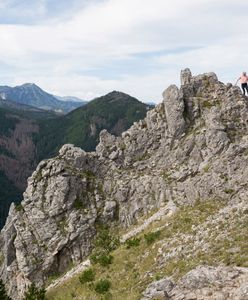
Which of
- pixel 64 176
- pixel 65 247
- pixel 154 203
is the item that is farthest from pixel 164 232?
pixel 64 176

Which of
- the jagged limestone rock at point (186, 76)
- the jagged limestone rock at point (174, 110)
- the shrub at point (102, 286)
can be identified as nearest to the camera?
the shrub at point (102, 286)

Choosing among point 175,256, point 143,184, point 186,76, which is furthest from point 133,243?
point 186,76

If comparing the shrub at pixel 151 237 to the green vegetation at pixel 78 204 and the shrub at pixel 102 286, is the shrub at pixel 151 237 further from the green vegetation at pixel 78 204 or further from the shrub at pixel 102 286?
the green vegetation at pixel 78 204

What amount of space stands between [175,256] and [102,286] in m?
5.62

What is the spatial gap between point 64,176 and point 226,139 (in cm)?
2344

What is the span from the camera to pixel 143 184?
54844 mm

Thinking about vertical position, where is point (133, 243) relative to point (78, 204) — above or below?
below

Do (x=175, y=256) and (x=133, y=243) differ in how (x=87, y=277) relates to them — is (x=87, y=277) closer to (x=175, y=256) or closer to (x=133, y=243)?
(x=133, y=243)

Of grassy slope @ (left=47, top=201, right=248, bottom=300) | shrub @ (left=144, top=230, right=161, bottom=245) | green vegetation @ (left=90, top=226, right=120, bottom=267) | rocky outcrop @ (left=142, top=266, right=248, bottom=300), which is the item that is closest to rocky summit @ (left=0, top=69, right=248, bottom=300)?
shrub @ (left=144, top=230, right=161, bottom=245)

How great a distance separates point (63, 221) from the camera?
55.6 metres

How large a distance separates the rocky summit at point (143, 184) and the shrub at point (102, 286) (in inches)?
164

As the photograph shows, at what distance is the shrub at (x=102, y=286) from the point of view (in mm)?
28348

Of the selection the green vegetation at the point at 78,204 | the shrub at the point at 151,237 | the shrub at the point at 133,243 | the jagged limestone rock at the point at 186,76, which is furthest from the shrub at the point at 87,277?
the jagged limestone rock at the point at 186,76

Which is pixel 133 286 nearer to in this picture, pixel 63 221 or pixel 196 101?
pixel 63 221
